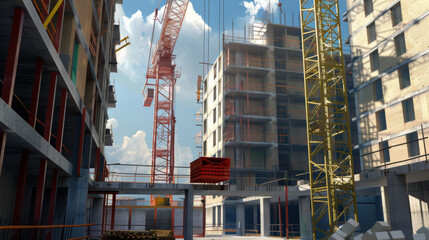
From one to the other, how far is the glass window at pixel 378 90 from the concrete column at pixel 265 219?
1529 cm

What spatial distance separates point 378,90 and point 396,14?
7.03 meters

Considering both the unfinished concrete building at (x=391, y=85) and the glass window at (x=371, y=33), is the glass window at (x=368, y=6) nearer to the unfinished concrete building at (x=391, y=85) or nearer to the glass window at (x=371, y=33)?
the unfinished concrete building at (x=391, y=85)

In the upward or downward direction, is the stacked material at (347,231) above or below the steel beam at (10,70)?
below

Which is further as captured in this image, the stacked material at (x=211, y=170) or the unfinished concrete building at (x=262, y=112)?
the unfinished concrete building at (x=262, y=112)

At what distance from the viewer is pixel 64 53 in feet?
56.9

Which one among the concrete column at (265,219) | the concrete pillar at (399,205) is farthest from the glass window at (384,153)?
the concrete pillar at (399,205)

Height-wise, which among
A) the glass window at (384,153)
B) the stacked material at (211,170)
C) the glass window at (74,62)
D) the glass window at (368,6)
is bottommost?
the stacked material at (211,170)

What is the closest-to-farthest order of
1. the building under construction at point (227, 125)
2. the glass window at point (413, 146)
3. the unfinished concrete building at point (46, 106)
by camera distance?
1. the unfinished concrete building at point (46, 106)
2. the building under construction at point (227, 125)
3. the glass window at point (413, 146)

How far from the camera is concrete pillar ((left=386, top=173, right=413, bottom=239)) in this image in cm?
2052

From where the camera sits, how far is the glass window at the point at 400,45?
33.3m

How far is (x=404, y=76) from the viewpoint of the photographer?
3319cm

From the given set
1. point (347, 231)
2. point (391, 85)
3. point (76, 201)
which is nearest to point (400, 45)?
point (391, 85)

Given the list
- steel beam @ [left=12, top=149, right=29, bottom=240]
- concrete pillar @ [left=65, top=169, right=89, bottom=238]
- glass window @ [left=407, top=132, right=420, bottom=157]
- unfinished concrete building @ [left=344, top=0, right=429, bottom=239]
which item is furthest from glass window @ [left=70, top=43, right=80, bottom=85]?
glass window @ [left=407, top=132, right=420, bottom=157]

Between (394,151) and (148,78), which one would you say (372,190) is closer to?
(394,151)
